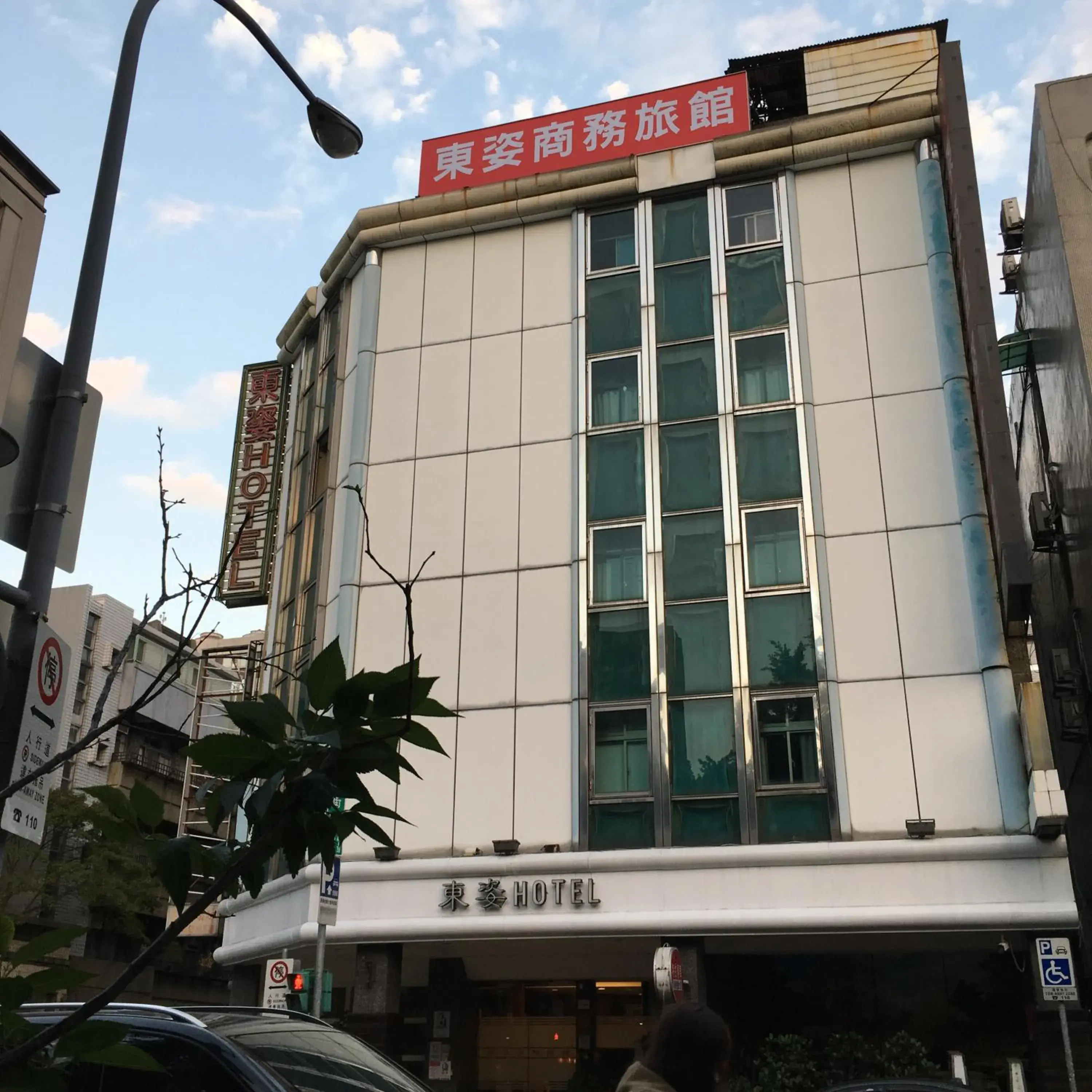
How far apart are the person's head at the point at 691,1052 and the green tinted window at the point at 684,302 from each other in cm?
2061

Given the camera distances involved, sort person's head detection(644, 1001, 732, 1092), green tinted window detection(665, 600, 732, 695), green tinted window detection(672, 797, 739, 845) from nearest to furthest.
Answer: person's head detection(644, 1001, 732, 1092)
green tinted window detection(672, 797, 739, 845)
green tinted window detection(665, 600, 732, 695)

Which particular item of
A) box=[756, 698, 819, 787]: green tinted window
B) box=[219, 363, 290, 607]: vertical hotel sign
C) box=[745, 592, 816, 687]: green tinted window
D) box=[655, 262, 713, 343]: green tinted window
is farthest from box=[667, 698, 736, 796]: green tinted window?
box=[219, 363, 290, 607]: vertical hotel sign

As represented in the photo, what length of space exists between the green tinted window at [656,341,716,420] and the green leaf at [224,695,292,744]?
2045 centimetres

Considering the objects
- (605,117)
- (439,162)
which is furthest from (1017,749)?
(439,162)

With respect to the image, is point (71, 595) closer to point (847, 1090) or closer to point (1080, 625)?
point (1080, 625)

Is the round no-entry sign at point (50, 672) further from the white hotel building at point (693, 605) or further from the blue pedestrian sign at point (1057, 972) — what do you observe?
the white hotel building at point (693, 605)

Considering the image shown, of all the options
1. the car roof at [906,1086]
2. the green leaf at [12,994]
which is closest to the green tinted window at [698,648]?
the car roof at [906,1086]

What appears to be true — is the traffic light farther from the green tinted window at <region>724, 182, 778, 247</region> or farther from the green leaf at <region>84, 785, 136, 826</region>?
the green tinted window at <region>724, 182, 778, 247</region>

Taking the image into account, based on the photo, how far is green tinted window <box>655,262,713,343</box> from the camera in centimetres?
2336

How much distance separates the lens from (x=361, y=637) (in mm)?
23406

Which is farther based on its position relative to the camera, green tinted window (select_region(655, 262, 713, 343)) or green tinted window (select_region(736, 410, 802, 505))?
green tinted window (select_region(655, 262, 713, 343))

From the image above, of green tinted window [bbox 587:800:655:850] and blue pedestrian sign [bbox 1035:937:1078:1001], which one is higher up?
green tinted window [bbox 587:800:655:850]

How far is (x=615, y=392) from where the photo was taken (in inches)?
922

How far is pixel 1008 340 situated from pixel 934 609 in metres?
6.49
